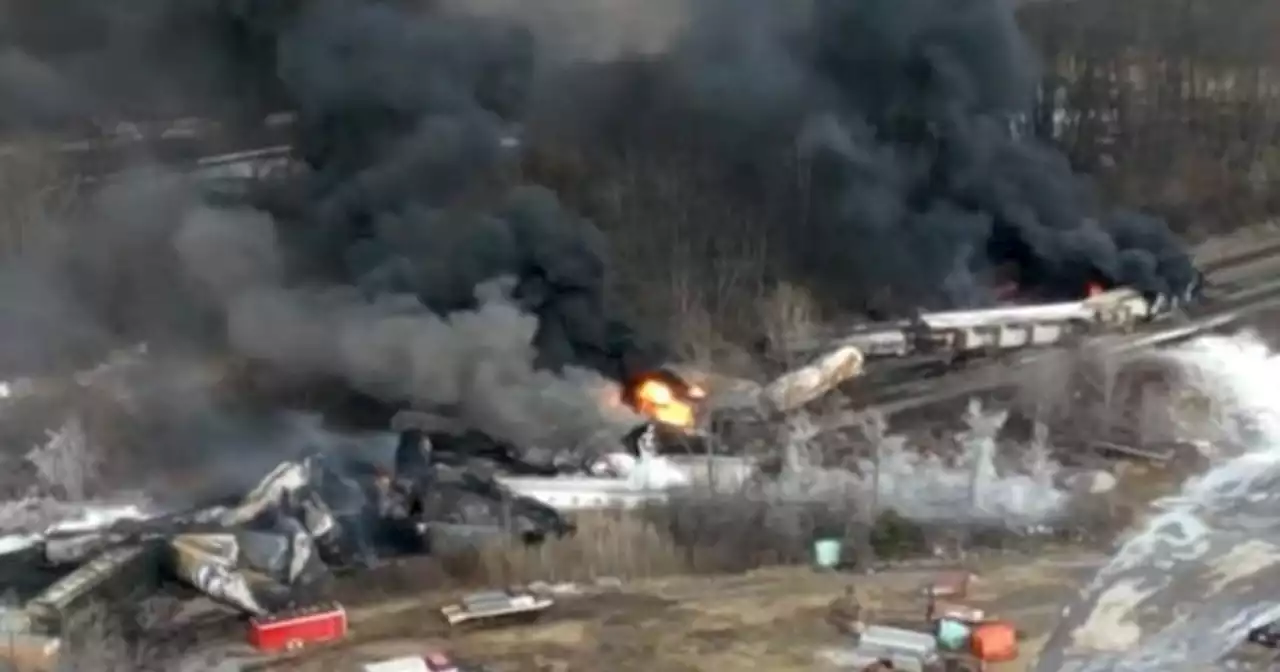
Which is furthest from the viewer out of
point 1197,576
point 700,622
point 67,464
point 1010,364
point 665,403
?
point 1010,364

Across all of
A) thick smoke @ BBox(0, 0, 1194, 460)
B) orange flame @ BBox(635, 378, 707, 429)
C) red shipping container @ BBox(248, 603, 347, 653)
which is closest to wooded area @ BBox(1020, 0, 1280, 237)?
thick smoke @ BBox(0, 0, 1194, 460)

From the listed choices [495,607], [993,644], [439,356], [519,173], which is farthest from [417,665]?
[519,173]

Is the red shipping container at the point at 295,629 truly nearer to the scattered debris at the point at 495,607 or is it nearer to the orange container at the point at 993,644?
the scattered debris at the point at 495,607

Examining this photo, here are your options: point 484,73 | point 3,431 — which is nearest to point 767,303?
point 484,73

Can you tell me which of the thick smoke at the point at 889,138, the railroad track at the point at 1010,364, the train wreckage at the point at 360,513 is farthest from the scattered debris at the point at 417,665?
the thick smoke at the point at 889,138

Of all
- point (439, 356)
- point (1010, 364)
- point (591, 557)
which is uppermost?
point (439, 356)

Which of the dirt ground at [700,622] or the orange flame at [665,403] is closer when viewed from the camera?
the dirt ground at [700,622]

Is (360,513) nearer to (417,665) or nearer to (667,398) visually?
(417,665)

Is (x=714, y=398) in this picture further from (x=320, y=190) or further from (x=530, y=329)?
(x=320, y=190)
